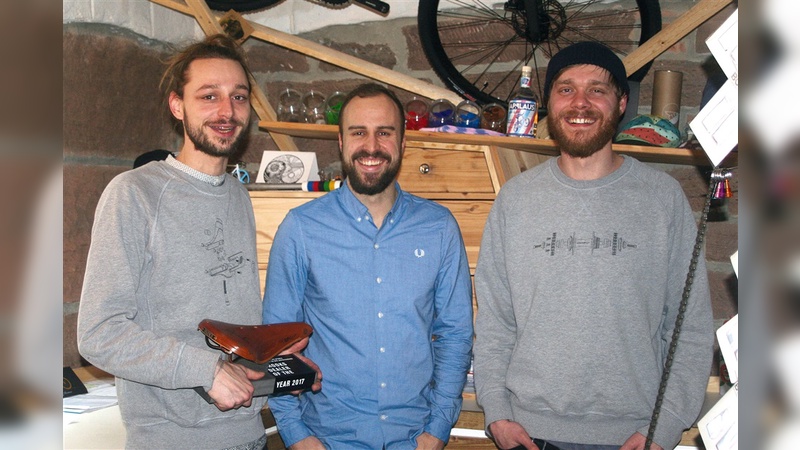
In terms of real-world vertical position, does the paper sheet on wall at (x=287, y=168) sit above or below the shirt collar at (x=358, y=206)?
above

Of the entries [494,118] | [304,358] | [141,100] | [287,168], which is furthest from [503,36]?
[304,358]

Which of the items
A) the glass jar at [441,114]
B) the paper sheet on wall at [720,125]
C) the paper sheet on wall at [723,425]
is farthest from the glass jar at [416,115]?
the paper sheet on wall at [723,425]

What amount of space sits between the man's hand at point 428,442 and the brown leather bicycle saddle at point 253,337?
0.45 m

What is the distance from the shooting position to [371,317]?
2043 millimetres

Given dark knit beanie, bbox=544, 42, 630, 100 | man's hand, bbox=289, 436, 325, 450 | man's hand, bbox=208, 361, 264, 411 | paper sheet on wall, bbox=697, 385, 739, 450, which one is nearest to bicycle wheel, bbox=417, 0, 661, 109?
dark knit beanie, bbox=544, 42, 630, 100

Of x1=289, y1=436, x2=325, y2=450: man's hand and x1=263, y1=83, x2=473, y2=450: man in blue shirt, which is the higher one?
x1=263, y1=83, x2=473, y2=450: man in blue shirt

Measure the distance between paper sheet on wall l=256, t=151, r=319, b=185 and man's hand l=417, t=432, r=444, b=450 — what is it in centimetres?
120

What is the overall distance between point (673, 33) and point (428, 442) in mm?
1817

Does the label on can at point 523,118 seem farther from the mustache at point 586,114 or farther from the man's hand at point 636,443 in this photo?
the man's hand at point 636,443

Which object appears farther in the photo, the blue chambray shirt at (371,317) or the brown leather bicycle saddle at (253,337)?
the blue chambray shirt at (371,317)

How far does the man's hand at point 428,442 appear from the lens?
80.3 inches

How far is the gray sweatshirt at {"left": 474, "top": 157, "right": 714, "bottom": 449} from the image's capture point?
6.09ft

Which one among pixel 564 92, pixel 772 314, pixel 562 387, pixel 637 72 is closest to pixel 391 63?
pixel 637 72

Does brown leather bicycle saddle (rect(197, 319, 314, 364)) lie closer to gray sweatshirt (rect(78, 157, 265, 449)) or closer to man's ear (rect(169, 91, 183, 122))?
gray sweatshirt (rect(78, 157, 265, 449))
